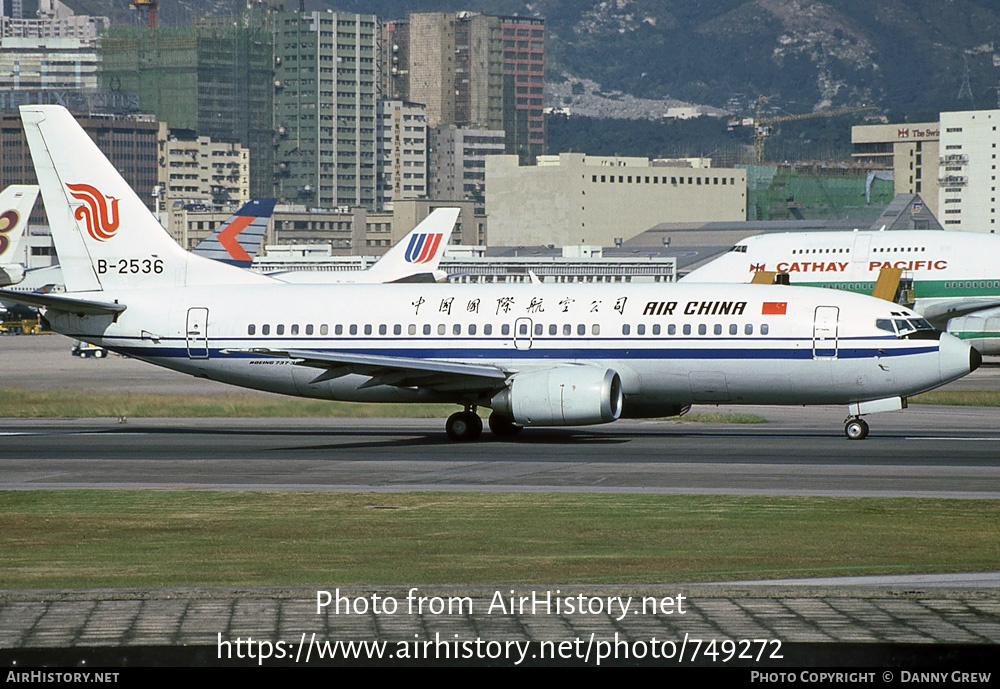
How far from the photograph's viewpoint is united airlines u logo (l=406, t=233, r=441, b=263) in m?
75.1

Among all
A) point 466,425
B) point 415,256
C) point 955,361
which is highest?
point 415,256

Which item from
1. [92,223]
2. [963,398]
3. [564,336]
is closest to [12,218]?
[92,223]

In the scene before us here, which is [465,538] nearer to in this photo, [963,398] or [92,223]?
Answer: [92,223]

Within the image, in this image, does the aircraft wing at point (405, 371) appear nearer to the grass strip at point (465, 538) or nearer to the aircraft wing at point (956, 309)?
the grass strip at point (465, 538)

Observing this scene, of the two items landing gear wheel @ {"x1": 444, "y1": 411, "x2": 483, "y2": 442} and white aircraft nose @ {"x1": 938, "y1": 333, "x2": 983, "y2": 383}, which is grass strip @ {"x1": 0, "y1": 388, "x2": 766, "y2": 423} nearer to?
landing gear wheel @ {"x1": 444, "y1": 411, "x2": 483, "y2": 442}

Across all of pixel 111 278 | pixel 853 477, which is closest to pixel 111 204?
pixel 111 278

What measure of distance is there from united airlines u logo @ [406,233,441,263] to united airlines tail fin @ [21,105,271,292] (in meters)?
34.7

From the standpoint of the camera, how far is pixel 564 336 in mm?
37031

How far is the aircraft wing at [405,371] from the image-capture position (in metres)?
35.3

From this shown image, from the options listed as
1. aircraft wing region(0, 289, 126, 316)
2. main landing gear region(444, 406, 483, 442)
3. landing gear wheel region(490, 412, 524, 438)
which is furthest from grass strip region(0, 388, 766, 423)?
main landing gear region(444, 406, 483, 442)

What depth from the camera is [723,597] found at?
13.3m

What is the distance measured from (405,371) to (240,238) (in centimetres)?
4265

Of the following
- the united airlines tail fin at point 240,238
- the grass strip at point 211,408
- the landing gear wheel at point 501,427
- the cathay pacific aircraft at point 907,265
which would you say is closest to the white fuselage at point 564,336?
the landing gear wheel at point 501,427
